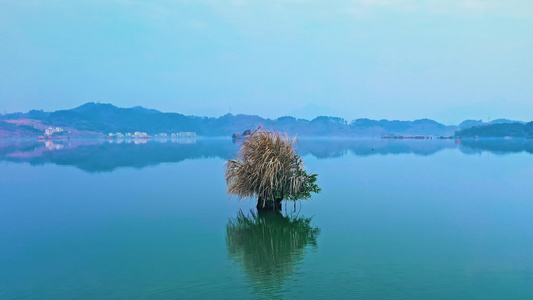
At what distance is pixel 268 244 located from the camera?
13.7 meters

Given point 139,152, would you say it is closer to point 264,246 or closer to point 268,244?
point 268,244

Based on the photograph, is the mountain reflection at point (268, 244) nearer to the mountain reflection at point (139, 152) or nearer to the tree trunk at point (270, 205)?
the tree trunk at point (270, 205)

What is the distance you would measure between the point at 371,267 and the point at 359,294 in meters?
1.85

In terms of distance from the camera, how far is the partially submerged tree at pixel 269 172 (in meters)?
17.5

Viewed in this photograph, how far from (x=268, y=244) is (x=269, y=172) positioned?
402 centimetres

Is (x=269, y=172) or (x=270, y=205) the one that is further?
(x=270, y=205)

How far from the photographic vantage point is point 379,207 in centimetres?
2091

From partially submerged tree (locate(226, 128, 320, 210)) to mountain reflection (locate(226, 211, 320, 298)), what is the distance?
0.99 m

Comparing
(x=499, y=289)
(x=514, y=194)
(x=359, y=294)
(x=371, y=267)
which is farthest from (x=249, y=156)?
(x=514, y=194)

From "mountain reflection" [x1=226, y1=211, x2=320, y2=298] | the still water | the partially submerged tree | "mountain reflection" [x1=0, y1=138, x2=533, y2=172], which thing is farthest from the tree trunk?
"mountain reflection" [x1=0, y1=138, x2=533, y2=172]

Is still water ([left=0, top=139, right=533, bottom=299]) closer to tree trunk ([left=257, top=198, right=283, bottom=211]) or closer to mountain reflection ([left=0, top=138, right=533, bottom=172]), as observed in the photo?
tree trunk ([left=257, top=198, right=283, bottom=211])

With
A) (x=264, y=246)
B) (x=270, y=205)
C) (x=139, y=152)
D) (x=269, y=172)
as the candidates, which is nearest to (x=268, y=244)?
(x=264, y=246)

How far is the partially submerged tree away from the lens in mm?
17453

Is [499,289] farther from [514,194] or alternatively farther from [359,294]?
[514,194]
